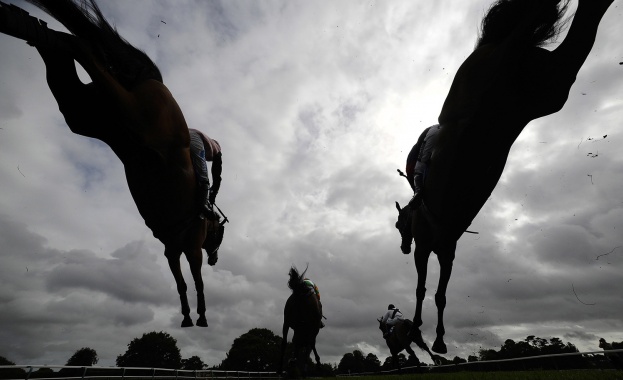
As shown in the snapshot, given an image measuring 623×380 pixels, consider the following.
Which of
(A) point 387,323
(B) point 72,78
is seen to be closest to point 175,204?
(B) point 72,78

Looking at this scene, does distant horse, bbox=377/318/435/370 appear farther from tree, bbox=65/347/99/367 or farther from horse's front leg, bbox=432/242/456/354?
tree, bbox=65/347/99/367

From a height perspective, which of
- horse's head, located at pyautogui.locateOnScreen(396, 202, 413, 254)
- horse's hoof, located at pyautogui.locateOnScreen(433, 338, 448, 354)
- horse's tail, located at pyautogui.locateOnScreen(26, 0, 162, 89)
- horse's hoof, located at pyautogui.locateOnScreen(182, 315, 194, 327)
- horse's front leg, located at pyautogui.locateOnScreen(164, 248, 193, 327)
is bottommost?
horse's hoof, located at pyautogui.locateOnScreen(433, 338, 448, 354)

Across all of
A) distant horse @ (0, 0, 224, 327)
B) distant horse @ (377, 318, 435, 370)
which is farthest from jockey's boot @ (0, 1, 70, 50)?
distant horse @ (377, 318, 435, 370)

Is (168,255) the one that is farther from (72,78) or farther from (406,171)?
(406,171)

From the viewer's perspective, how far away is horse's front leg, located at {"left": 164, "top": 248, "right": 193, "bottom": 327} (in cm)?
525

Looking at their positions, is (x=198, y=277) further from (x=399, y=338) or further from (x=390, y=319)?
(x=390, y=319)

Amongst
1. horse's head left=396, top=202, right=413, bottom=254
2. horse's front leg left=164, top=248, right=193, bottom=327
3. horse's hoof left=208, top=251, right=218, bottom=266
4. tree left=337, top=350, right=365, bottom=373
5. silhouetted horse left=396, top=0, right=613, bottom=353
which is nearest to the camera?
silhouetted horse left=396, top=0, right=613, bottom=353

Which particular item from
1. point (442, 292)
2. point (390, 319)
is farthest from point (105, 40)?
point (390, 319)

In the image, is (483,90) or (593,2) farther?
(483,90)

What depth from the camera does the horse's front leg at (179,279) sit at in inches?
207

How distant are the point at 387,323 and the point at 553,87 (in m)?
16.0

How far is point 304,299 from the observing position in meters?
15.2

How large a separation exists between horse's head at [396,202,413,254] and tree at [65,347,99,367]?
68.3m

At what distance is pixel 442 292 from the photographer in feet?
17.8
